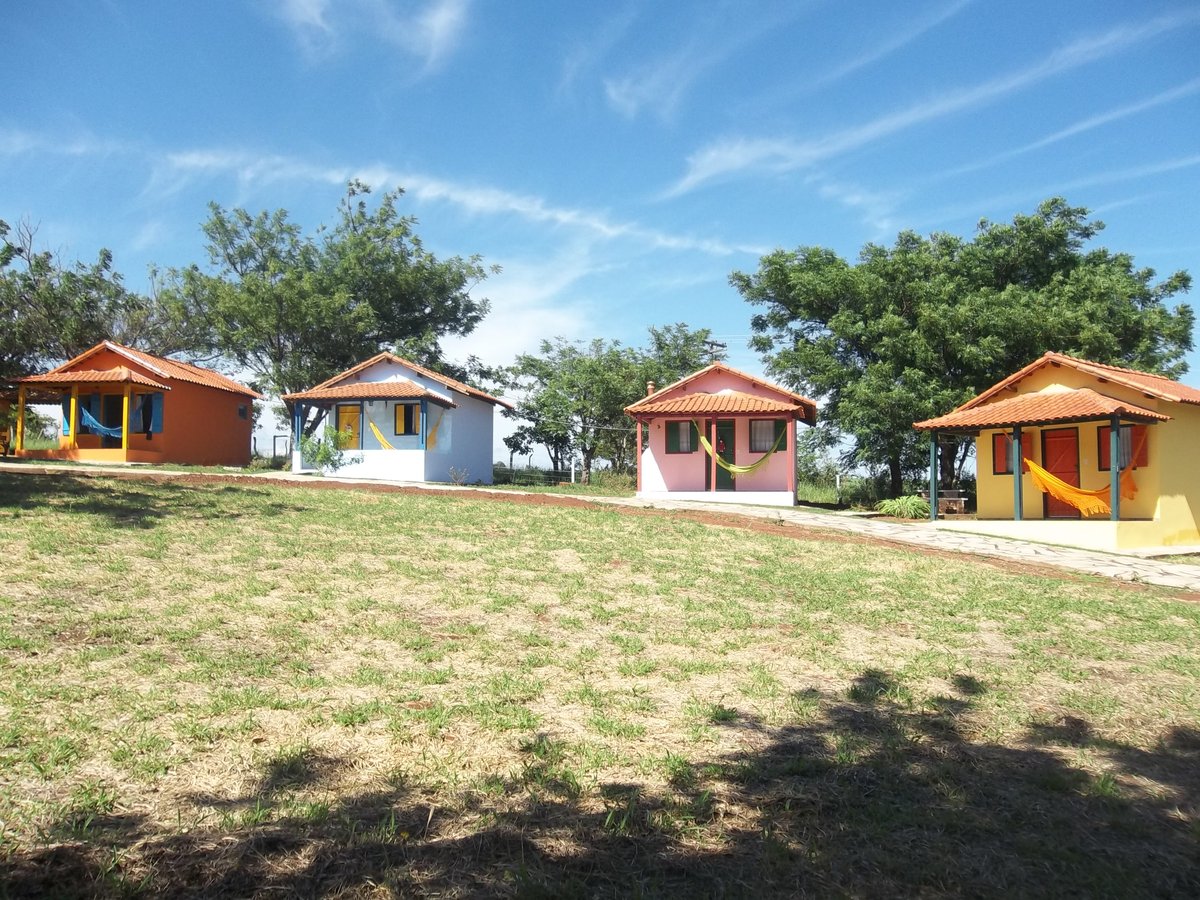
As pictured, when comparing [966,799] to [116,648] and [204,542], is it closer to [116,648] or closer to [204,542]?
[116,648]

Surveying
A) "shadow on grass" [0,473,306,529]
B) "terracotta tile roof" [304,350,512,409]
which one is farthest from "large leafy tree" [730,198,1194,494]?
"shadow on grass" [0,473,306,529]

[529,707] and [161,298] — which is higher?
[161,298]

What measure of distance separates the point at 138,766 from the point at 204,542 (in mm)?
5250

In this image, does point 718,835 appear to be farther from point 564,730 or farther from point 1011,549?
point 1011,549

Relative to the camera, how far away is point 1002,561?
35.2ft

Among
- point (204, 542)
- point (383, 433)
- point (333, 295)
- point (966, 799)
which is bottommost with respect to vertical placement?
point (966, 799)

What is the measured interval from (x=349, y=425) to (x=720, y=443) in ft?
36.2

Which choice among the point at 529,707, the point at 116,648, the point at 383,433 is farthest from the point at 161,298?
the point at 529,707

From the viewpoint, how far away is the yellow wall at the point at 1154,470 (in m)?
14.3

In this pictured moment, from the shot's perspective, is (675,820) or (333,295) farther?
(333,295)

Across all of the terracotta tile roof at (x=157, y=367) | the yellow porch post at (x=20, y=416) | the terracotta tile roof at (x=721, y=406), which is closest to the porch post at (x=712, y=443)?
the terracotta tile roof at (x=721, y=406)

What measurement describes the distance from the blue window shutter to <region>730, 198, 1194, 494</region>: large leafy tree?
19.0 metres

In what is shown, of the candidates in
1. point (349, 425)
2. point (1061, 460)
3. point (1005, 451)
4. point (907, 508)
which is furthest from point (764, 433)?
point (349, 425)

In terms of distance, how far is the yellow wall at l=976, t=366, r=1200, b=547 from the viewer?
46.9 feet
